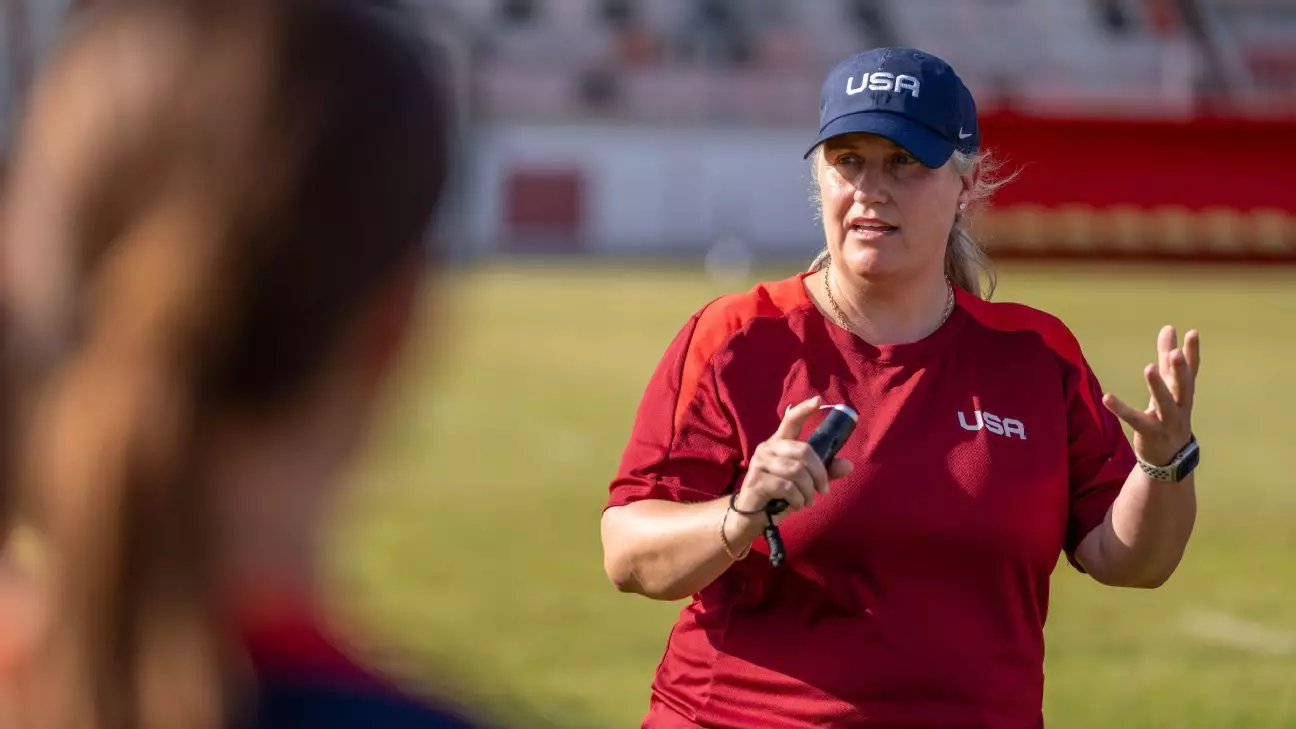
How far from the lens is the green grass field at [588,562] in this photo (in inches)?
274

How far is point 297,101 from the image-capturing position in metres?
1.18

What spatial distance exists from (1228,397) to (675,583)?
14.0 m

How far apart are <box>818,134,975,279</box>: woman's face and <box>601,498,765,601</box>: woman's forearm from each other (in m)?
0.60

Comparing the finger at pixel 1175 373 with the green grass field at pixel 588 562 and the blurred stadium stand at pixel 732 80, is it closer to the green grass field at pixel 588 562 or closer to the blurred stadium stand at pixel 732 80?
the green grass field at pixel 588 562

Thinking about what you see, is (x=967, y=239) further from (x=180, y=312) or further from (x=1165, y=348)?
(x=180, y=312)

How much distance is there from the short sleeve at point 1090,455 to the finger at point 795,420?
0.70 metres

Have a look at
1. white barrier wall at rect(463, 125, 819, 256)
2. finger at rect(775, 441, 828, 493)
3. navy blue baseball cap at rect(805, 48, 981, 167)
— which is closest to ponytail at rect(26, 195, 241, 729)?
finger at rect(775, 441, 828, 493)

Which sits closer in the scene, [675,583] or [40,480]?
[40,480]

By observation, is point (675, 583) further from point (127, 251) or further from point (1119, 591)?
point (1119, 591)

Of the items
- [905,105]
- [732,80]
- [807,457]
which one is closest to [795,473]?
[807,457]

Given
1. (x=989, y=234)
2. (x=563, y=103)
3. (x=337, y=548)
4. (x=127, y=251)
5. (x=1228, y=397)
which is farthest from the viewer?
(x=563, y=103)


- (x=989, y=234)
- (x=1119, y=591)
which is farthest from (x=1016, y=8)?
(x=989, y=234)

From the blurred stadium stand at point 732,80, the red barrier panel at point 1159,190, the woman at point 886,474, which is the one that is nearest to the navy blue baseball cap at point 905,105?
the woman at point 886,474

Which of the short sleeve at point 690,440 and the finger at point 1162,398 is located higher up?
the finger at point 1162,398
